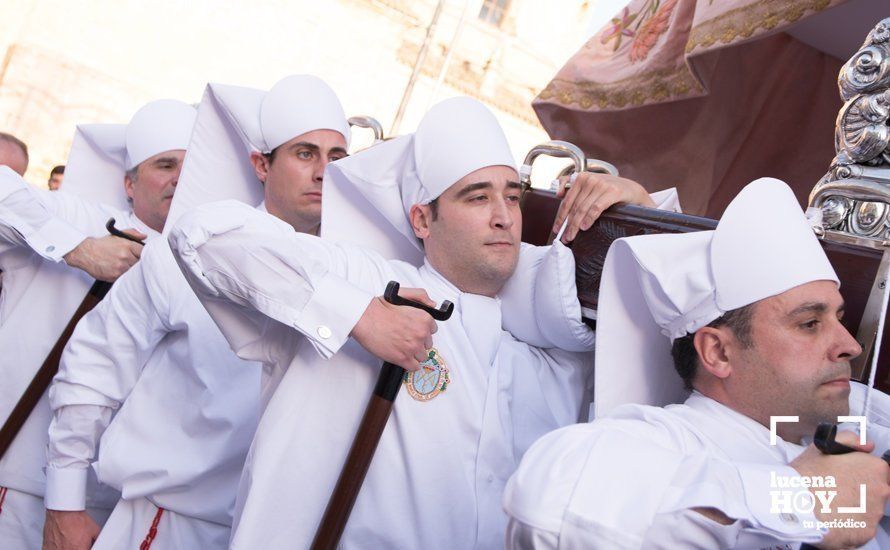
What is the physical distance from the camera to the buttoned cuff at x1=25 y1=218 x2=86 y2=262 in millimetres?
3533

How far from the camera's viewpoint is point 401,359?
2205 millimetres

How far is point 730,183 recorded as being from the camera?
12.1ft

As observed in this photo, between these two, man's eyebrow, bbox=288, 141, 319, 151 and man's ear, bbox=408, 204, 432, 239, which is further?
man's eyebrow, bbox=288, 141, 319, 151

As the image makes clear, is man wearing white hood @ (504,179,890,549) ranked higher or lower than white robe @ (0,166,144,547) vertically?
higher

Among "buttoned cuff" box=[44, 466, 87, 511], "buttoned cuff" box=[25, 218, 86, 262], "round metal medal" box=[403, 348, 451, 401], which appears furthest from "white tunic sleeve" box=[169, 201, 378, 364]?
"buttoned cuff" box=[25, 218, 86, 262]

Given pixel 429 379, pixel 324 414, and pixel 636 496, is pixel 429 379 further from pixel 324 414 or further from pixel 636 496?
pixel 636 496

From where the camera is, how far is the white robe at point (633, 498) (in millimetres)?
1480

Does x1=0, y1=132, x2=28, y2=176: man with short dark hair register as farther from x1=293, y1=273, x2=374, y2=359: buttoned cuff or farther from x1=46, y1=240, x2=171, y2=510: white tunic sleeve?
x1=293, y1=273, x2=374, y2=359: buttoned cuff

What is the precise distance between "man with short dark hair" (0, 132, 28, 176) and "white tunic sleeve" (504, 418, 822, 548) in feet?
15.7

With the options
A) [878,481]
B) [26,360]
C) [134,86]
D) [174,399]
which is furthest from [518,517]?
[134,86]

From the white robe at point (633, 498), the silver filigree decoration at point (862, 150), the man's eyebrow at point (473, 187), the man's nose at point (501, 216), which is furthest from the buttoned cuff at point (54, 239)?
the silver filigree decoration at point (862, 150)

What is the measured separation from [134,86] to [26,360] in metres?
9.78

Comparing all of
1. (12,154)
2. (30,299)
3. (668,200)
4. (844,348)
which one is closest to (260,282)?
(668,200)

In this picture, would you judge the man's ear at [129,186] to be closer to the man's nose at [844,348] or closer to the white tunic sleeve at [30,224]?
the white tunic sleeve at [30,224]
